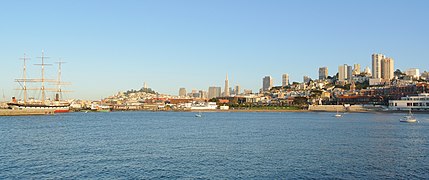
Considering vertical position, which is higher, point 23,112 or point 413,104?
point 413,104

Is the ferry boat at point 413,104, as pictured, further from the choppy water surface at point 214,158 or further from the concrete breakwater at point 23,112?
the concrete breakwater at point 23,112

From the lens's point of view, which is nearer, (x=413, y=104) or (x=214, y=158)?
(x=214, y=158)

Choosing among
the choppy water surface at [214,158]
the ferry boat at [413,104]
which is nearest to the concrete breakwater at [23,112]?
the choppy water surface at [214,158]

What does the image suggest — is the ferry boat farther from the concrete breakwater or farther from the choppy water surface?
the concrete breakwater

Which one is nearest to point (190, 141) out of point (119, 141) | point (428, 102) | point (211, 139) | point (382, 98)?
point (211, 139)

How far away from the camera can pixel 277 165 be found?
21.9m

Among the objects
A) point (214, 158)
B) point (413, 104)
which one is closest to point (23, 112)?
point (214, 158)

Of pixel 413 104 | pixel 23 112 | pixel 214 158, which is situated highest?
pixel 413 104

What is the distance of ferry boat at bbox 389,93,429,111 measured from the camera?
10850cm

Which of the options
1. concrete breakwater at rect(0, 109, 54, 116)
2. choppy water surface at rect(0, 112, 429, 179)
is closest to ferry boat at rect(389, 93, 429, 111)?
choppy water surface at rect(0, 112, 429, 179)

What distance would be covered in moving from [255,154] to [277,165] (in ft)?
13.3

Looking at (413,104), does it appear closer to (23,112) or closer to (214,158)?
(23,112)

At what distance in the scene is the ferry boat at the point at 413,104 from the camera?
108m

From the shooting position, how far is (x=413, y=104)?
111 m
